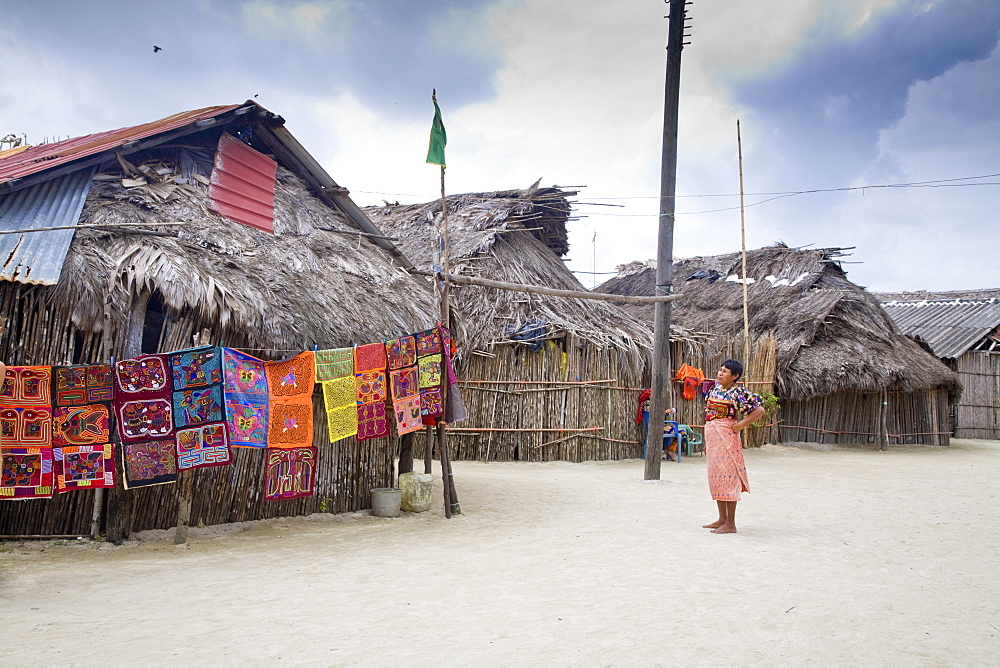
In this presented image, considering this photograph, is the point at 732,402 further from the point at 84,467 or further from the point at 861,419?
the point at 861,419

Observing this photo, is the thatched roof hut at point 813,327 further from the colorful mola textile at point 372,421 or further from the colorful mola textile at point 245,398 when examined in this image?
the colorful mola textile at point 245,398

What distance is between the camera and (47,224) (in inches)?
203

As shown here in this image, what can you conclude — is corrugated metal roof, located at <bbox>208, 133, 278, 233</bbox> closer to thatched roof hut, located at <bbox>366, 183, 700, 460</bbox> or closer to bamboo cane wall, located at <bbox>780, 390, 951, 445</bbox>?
thatched roof hut, located at <bbox>366, 183, 700, 460</bbox>

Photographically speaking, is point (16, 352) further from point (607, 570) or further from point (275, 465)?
point (607, 570)

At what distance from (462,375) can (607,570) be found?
6.89 m

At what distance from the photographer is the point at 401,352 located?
257 inches

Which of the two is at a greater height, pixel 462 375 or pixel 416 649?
pixel 462 375

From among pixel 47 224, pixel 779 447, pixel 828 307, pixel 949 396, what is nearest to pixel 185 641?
pixel 47 224

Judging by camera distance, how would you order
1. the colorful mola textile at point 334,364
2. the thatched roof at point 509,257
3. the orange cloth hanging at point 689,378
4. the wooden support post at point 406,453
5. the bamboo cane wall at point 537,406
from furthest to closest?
the orange cloth hanging at point 689,378 < the thatched roof at point 509,257 < the bamboo cane wall at point 537,406 < the wooden support post at point 406,453 < the colorful mola textile at point 334,364

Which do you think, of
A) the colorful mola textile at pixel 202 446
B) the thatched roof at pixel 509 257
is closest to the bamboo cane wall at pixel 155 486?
the colorful mola textile at pixel 202 446

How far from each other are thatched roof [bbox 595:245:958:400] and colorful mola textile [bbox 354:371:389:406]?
11.0 meters

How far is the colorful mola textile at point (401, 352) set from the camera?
6492 millimetres

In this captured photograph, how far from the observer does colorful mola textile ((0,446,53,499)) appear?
470cm

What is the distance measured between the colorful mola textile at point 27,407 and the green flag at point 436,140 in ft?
12.5
